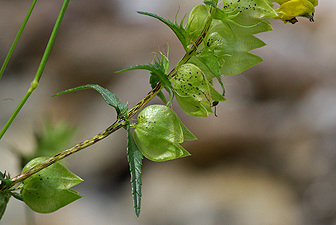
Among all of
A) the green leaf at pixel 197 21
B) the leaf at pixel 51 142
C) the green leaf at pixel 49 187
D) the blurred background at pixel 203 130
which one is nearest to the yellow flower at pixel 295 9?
the green leaf at pixel 197 21

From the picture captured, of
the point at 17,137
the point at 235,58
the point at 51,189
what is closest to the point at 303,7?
the point at 235,58

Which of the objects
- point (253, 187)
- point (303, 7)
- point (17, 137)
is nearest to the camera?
point (303, 7)

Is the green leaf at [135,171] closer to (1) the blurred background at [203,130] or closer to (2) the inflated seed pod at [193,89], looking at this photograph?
(2) the inflated seed pod at [193,89]

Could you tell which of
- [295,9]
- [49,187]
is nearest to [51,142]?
[49,187]

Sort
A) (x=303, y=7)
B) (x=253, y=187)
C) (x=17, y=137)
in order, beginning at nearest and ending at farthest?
1. (x=303, y=7)
2. (x=253, y=187)
3. (x=17, y=137)

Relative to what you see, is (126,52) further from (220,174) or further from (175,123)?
(175,123)

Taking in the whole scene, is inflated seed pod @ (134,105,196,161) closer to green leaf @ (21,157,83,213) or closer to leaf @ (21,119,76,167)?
green leaf @ (21,157,83,213)

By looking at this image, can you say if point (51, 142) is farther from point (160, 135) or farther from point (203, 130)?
point (203, 130)
